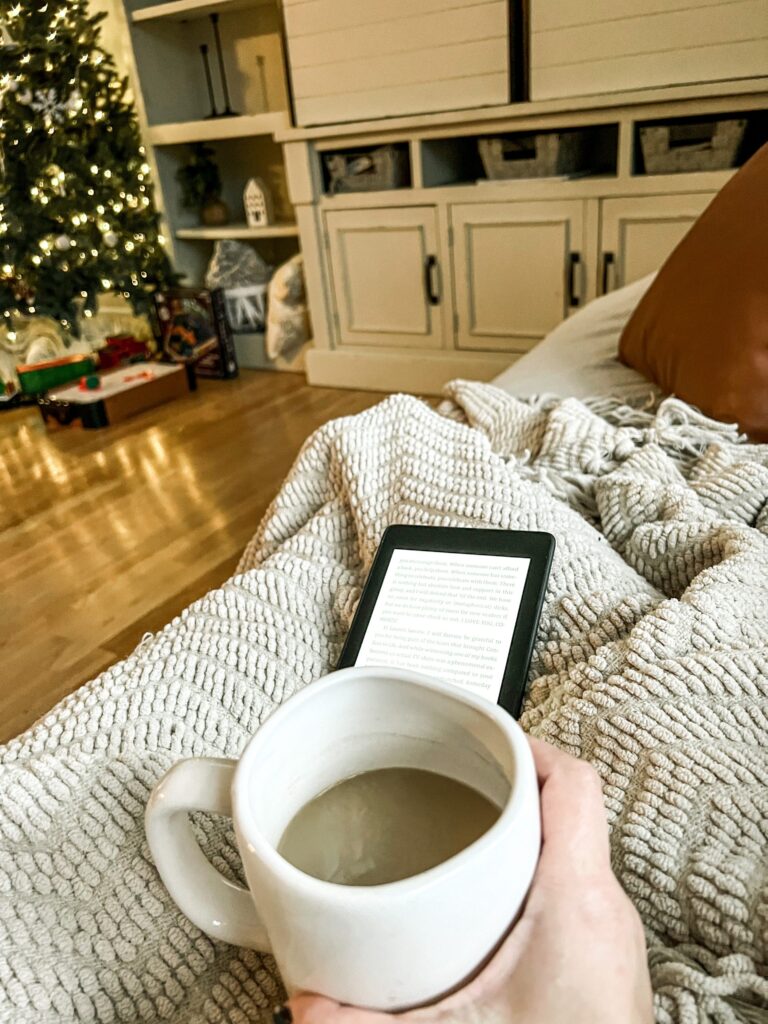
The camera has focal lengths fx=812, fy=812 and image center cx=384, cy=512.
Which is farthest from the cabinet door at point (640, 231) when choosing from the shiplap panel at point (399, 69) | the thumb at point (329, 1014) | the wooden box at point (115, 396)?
the thumb at point (329, 1014)

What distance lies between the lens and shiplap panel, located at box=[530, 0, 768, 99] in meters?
1.85

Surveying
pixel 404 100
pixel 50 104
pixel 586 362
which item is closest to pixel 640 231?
pixel 404 100

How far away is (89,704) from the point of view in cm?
59

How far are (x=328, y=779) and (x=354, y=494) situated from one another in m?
0.47

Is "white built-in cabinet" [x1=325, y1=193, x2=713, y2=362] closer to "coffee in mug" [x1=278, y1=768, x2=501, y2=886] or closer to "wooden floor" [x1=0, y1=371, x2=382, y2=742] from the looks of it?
"wooden floor" [x1=0, y1=371, x2=382, y2=742]

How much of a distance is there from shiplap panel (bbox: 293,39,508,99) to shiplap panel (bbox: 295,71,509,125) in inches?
0.6

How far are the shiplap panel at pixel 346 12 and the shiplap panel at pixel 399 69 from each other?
0.09 meters

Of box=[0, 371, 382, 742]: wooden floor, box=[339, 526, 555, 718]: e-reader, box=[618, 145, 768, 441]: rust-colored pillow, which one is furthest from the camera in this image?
box=[0, 371, 382, 742]: wooden floor

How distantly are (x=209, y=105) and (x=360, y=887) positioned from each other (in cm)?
333

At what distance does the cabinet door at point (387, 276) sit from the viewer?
2.47m

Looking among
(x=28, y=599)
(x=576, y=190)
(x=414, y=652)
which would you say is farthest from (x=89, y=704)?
(x=576, y=190)

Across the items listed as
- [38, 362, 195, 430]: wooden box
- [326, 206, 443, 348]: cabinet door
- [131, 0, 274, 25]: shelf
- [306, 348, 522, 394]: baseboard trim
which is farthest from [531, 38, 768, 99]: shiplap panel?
[38, 362, 195, 430]: wooden box

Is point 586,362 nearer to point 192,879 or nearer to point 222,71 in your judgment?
point 192,879

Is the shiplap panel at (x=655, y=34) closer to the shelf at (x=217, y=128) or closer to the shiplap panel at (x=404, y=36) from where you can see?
the shiplap panel at (x=404, y=36)
